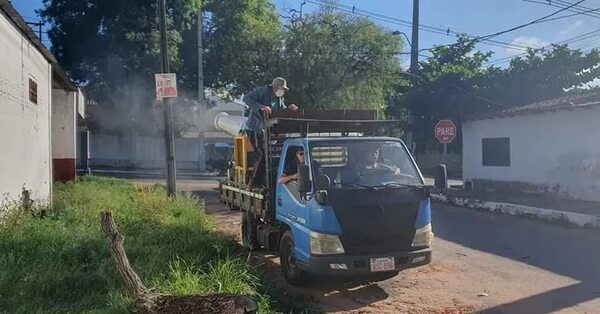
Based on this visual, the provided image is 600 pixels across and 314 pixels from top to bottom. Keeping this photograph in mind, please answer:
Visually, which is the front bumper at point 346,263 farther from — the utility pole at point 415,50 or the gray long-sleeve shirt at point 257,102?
the utility pole at point 415,50

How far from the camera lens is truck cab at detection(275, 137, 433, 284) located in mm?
6566

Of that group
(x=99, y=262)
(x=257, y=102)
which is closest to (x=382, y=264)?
(x=99, y=262)

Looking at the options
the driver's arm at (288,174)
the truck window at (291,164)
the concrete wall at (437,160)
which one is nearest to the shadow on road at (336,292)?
the truck window at (291,164)

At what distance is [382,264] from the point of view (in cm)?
662

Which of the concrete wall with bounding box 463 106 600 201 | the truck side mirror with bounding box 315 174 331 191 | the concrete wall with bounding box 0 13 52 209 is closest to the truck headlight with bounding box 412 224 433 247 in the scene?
the truck side mirror with bounding box 315 174 331 191

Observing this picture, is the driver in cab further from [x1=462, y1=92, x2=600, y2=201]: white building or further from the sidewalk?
[x1=462, y1=92, x2=600, y2=201]: white building

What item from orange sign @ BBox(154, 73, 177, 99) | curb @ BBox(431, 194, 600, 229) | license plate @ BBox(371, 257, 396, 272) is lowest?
curb @ BBox(431, 194, 600, 229)

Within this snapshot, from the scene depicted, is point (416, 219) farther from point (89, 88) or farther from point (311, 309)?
point (89, 88)

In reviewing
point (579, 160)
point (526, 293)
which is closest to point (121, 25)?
point (579, 160)

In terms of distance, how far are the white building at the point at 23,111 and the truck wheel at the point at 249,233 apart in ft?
12.6

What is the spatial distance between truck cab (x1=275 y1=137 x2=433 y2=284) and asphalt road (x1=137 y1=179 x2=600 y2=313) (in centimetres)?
42

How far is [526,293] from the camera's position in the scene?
707cm

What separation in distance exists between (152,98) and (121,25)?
4.18 meters

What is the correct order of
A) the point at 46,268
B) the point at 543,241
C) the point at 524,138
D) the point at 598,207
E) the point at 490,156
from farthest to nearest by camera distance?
the point at 490,156 → the point at 524,138 → the point at 598,207 → the point at 543,241 → the point at 46,268
